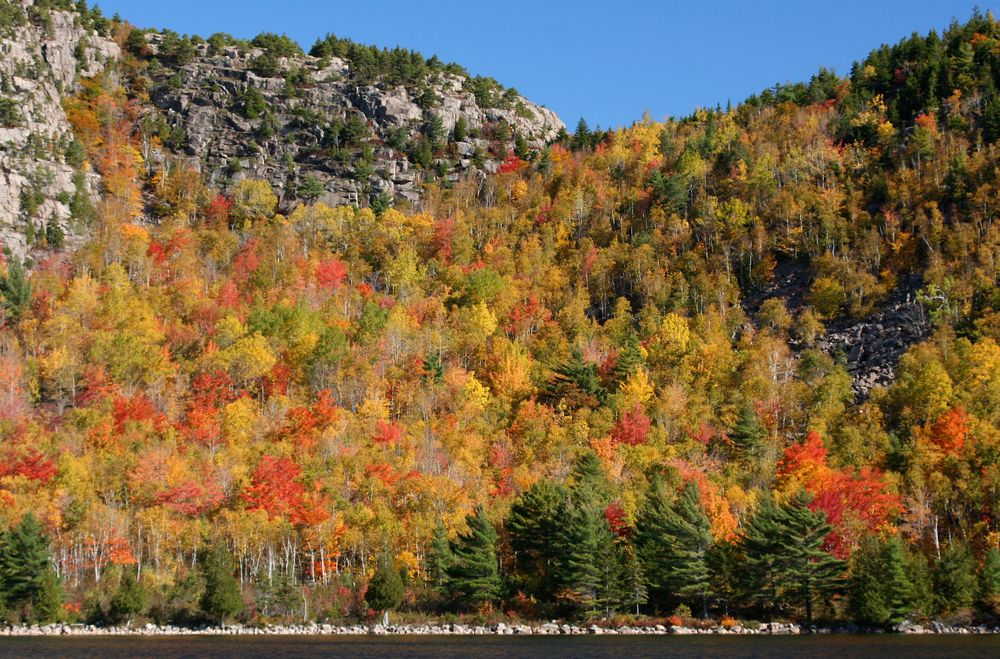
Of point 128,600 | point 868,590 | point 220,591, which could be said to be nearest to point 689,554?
point 868,590

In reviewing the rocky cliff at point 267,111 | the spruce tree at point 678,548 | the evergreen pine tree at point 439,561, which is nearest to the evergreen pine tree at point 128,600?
the evergreen pine tree at point 439,561

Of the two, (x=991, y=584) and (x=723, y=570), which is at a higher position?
(x=723, y=570)

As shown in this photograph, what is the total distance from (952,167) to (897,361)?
32670 mm

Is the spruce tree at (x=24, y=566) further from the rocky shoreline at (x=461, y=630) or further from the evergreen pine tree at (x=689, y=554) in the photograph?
the evergreen pine tree at (x=689, y=554)

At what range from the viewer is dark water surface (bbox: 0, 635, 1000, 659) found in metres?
48.4

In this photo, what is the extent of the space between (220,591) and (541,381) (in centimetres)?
5105

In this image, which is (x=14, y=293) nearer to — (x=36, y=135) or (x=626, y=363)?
(x=36, y=135)

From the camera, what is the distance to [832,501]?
74.1 meters

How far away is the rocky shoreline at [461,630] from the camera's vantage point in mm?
61500

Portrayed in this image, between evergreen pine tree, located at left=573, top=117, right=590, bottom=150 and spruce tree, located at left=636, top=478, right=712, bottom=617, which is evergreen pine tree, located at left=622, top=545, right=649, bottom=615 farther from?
evergreen pine tree, located at left=573, top=117, right=590, bottom=150

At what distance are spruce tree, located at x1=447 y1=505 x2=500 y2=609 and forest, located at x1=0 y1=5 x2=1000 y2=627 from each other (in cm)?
27

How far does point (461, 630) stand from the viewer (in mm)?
66000

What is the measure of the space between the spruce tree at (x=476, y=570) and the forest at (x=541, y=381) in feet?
0.89

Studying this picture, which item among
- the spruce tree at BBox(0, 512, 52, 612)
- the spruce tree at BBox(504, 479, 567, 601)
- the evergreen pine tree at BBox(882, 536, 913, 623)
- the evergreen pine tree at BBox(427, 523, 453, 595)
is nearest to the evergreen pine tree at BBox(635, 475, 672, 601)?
the spruce tree at BBox(504, 479, 567, 601)
